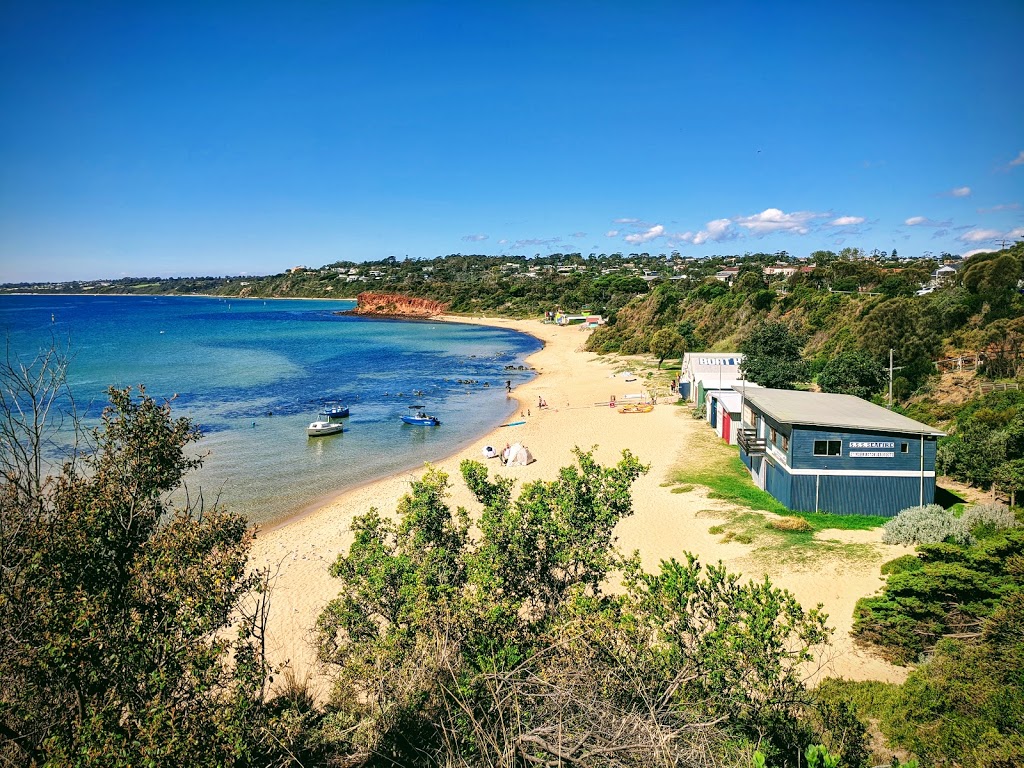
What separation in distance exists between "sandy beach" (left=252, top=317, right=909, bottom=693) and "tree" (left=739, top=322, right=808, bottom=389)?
5.01m

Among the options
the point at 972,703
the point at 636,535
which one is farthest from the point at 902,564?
the point at 636,535

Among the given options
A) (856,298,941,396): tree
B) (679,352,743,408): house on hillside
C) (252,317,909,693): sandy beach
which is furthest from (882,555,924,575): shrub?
(856,298,941,396): tree

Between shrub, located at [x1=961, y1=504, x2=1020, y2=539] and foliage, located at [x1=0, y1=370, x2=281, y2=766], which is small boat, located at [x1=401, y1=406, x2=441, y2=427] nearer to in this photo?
shrub, located at [x1=961, y1=504, x2=1020, y2=539]

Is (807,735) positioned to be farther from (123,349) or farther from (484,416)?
(123,349)

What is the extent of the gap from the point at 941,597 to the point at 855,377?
23.7 metres

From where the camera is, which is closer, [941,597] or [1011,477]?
[941,597]

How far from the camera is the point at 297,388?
5472 centimetres

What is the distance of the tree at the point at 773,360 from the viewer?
35.3 metres

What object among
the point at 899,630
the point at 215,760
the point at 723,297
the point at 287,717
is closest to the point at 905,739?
the point at 899,630

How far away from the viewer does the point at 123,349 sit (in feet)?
281

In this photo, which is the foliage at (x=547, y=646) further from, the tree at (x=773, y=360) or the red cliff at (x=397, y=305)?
the red cliff at (x=397, y=305)

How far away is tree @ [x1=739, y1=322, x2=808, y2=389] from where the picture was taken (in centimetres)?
3534

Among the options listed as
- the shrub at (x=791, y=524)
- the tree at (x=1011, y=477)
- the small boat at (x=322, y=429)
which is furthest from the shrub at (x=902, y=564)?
the small boat at (x=322, y=429)

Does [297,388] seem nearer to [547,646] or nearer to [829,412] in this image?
[829,412]
